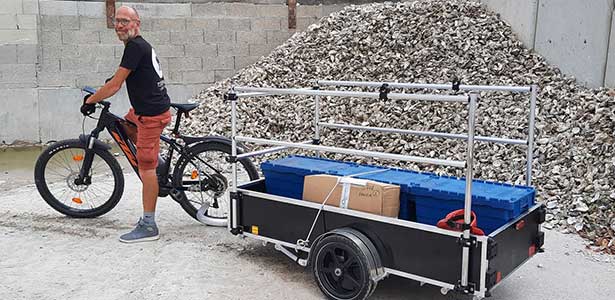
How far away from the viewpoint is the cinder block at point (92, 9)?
26.0 feet

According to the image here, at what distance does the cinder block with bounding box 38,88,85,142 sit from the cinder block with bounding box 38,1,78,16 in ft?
3.30

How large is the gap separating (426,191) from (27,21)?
6.40 m

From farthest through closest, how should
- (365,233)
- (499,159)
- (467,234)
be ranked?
(499,159) → (365,233) → (467,234)

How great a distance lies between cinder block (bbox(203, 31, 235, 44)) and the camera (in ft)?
28.8

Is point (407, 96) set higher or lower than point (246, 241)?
higher

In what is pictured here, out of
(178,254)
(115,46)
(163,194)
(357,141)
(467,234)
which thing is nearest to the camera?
(467,234)

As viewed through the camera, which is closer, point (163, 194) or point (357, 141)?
point (163, 194)

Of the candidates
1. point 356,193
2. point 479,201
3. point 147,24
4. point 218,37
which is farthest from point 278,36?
point 479,201

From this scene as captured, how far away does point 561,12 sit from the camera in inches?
266

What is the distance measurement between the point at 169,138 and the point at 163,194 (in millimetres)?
426

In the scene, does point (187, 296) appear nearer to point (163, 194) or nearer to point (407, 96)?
point (163, 194)

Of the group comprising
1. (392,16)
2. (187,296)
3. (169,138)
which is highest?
(392,16)

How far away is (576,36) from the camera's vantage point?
258 inches

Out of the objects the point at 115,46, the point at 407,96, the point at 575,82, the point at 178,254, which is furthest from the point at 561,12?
the point at 115,46
